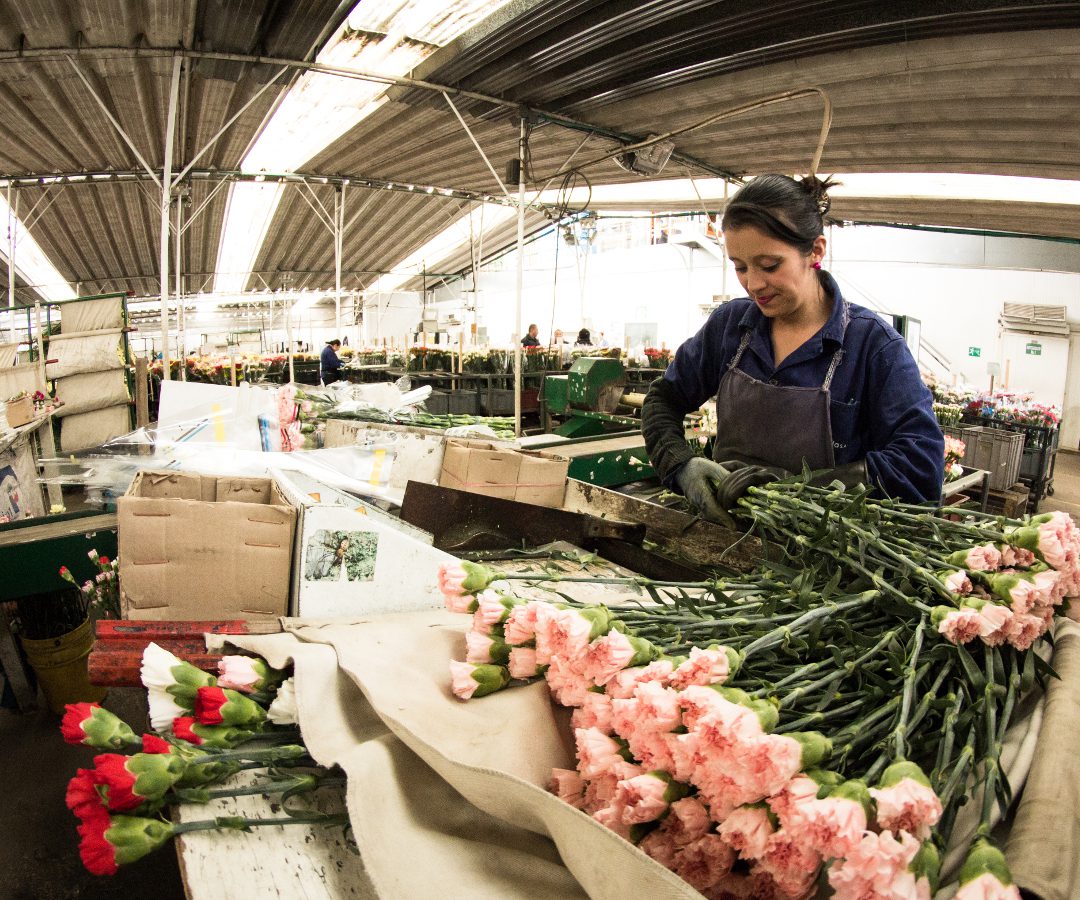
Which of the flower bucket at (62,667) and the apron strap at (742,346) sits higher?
the apron strap at (742,346)

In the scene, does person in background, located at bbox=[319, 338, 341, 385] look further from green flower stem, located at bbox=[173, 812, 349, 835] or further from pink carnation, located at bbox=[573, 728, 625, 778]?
pink carnation, located at bbox=[573, 728, 625, 778]

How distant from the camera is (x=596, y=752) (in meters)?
0.65

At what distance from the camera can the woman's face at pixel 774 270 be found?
1652 mm

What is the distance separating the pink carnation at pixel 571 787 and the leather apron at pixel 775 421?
127 centimetres

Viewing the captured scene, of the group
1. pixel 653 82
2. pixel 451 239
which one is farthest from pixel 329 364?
pixel 451 239

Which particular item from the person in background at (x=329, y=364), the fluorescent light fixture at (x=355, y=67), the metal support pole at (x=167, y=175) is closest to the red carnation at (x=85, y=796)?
the fluorescent light fixture at (x=355, y=67)

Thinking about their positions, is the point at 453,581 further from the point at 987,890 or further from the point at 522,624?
the point at 987,890

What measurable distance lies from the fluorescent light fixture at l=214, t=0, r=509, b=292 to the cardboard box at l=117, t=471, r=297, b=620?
4442 mm

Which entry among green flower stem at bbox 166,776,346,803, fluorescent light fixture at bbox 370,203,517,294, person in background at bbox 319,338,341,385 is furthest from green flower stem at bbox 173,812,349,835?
fluorescent light fixture at bbox 370,203,517,294

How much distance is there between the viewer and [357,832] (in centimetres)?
69

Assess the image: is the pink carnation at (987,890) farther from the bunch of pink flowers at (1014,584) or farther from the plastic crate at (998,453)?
the plastic crate at (998,453)

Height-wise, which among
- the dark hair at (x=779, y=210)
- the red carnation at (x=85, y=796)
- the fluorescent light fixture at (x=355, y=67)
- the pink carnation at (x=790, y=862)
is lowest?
the red carnation at (x=85, y=796)

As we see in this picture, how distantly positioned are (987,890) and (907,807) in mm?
71

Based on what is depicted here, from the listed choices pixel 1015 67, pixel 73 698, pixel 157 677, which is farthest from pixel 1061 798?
pixel 1015 67
